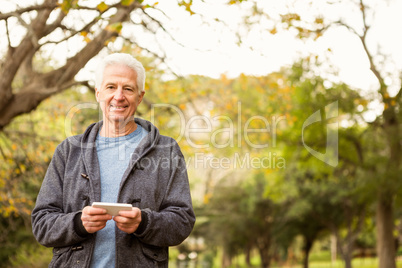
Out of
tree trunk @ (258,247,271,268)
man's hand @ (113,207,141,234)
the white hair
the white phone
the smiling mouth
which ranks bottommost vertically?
tree trunk @ (258,247,271,268)

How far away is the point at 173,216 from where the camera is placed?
6.95 feet

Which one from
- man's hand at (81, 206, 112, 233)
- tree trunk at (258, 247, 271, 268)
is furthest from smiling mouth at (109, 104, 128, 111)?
tree trunk at (258, 247, 271, 268)

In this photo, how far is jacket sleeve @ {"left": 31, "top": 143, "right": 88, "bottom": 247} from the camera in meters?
2.03

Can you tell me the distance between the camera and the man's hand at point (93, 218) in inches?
75.2

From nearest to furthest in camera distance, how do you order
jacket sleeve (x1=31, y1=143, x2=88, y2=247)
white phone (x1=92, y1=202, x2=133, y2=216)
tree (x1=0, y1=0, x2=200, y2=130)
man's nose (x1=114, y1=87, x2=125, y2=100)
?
white phone (x1=92, y1=202, x2=133, y2=216), jacket sleeve (x1=31, y1=143, x2=88, y2=247), man's nose (x1=114, y1=87, x2=125, y2=100), tree (x1=0, y1=0, x2=200, y2=130)

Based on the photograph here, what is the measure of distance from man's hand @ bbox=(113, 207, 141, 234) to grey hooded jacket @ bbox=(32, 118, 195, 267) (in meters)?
0.04

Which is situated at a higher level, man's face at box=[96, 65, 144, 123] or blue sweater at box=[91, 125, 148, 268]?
man's face at box=[96, 65, 144, 123]

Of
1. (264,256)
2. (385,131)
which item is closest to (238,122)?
(385,131)

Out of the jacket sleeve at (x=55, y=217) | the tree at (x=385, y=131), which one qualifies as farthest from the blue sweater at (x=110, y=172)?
the tree at (x=385, y=131)

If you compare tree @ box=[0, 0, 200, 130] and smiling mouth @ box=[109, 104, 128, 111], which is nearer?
smiling mouth @ box=[109, 104, 128, 111]

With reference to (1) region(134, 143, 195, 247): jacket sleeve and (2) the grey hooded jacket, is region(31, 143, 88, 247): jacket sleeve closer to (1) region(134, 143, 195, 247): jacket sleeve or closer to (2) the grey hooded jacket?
(2) the grey hooded jacket

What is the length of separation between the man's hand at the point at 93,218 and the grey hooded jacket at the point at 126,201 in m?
0.06

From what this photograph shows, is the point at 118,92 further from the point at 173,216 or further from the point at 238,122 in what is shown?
the point at 238,122

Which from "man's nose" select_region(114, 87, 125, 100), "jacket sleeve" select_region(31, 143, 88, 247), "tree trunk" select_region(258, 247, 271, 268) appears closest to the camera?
"jacket sleeve" select_region(31, 143, 88, 247)
